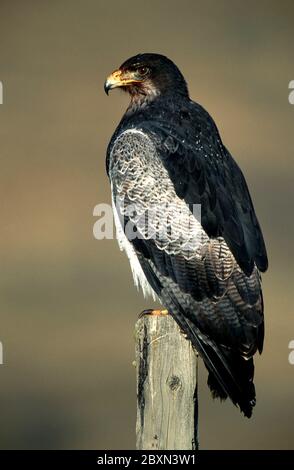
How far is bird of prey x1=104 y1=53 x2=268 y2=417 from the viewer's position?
31.2ft

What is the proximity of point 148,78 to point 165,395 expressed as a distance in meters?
3.23

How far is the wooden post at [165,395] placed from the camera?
8.97 metres

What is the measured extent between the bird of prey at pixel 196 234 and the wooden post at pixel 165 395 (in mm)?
375

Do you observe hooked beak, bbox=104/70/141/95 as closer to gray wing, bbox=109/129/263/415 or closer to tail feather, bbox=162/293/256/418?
gray wing, bbox=109/129/263/415

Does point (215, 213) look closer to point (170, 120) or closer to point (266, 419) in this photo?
point (170, 120)

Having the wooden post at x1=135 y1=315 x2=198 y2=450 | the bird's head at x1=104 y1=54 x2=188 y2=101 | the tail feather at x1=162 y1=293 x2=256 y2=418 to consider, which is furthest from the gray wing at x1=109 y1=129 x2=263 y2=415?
the bird's head at x1=104 y1=54 x2=188 y2=101

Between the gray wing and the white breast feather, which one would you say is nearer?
the gray wing

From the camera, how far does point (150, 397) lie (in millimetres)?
9031

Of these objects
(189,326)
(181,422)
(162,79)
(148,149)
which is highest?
(162,79)

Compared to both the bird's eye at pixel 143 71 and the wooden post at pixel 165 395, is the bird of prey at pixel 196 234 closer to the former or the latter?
the wooden post at pixel 165 395

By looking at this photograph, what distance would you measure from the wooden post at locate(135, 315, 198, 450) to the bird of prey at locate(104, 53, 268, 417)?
14.8 inches

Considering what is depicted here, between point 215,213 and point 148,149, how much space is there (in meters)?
0.80

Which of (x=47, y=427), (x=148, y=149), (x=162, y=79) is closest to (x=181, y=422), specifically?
(x=148, y=149)

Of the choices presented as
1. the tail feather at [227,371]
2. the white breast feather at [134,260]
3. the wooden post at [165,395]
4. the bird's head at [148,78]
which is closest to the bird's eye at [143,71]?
the bird's head at [148,78]
